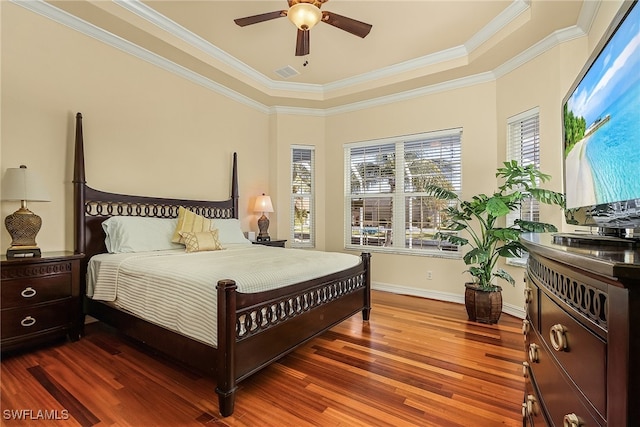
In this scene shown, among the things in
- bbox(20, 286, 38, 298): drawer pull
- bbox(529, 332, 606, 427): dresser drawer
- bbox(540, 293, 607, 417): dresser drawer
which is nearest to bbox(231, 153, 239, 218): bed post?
bbox(20, 286, 38, 298): drawer pull

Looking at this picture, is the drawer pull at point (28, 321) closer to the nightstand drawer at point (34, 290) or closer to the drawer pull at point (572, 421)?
the nightstand drawer at point (34, 290)

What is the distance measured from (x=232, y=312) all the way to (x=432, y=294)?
3.26 meters

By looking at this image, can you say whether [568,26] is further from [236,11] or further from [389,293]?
[389,293]

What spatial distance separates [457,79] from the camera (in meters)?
3.97

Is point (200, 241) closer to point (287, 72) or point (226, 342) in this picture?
point (226, 342)

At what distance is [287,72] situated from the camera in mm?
4227

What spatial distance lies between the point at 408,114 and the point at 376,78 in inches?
27.5

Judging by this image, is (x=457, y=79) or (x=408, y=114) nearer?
(x=457, y=79)

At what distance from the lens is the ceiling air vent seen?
13.5 feet

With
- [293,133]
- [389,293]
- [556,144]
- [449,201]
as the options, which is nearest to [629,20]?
[556,144]

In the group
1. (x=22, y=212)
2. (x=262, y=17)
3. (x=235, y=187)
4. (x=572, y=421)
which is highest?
(x=262, y=17)

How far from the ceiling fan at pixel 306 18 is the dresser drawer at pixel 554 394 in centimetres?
245

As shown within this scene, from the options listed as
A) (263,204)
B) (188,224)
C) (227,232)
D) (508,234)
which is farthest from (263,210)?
(508,234)

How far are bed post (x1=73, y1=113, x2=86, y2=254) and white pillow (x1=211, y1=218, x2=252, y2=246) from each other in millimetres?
1269
